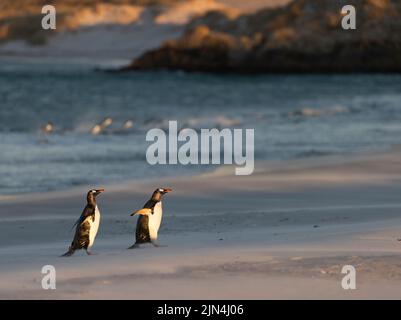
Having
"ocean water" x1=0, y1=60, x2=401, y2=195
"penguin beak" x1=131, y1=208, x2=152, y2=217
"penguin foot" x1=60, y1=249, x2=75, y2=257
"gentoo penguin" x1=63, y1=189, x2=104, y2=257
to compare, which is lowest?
"penguin foot" x1=60, y1=249, x2=75, y2=257

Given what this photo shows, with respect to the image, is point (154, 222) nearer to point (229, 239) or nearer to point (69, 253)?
point (229, 239)

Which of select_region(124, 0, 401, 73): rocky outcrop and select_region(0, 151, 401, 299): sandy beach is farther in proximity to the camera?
select_region(124, 0, 401, 73): rocky outcrop

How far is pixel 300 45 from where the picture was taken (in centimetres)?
10188

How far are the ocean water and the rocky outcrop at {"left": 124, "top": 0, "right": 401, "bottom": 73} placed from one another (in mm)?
42021

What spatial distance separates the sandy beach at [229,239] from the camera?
809 centimetres

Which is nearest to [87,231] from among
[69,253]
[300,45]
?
[69,253]

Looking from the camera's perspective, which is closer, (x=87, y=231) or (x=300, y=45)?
(x=87, y=231)

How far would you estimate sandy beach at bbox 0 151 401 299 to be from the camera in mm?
8086

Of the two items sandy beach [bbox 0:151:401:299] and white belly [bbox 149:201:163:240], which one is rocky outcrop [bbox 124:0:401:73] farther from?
white belly [bbox 149:201:163:240]

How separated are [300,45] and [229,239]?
92.3m

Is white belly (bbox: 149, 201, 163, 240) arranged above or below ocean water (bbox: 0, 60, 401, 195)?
below

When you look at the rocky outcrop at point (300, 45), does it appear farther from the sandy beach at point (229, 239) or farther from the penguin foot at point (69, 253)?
the penguin foot at point (69, 253)

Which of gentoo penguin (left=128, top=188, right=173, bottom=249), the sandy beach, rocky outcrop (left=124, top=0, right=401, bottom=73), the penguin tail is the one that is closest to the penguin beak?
gentoo penguin (left=128, top=188, right=173, bottom=249)
